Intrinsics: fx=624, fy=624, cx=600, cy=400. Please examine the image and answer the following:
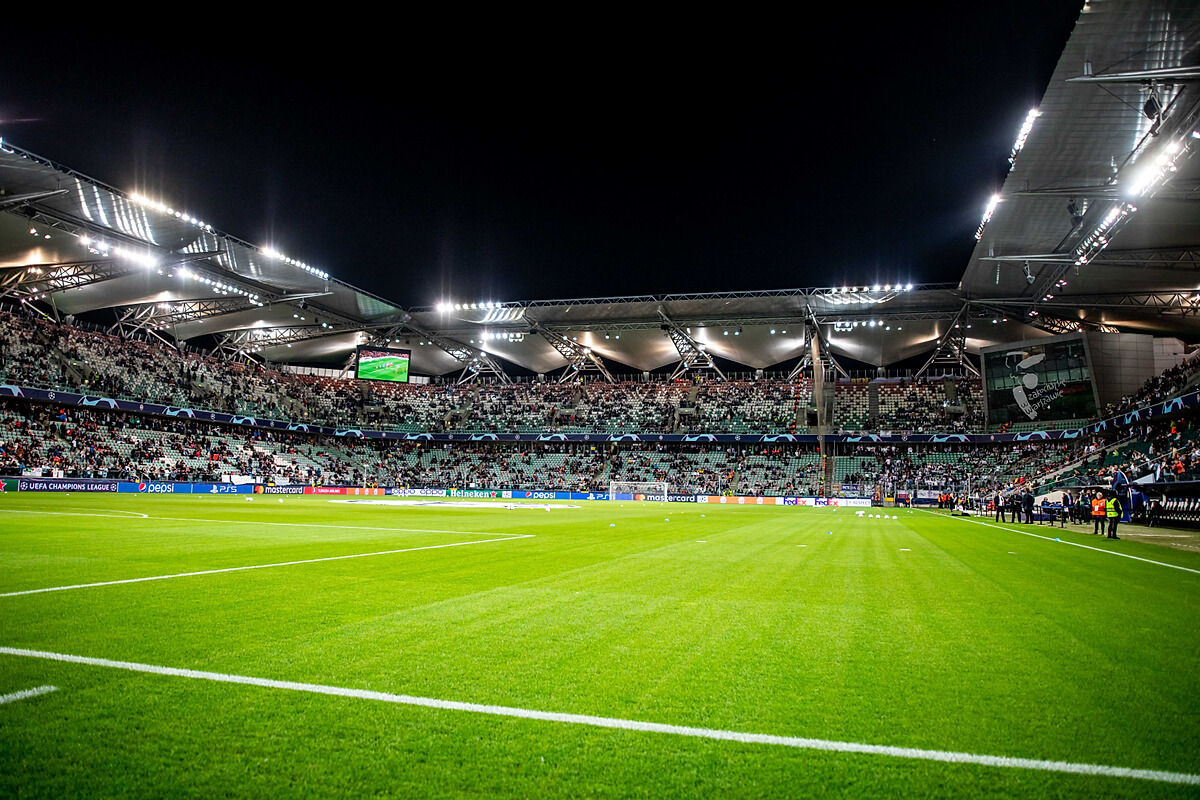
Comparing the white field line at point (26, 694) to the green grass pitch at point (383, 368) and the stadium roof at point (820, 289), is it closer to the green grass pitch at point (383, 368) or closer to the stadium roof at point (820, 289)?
the stadium roof at point (820, 289)

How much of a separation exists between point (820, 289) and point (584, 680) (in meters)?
42.3

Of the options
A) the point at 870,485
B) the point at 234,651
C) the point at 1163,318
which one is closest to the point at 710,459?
the point at 870,485


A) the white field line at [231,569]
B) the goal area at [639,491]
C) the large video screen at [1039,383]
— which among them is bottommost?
the goal area at [639,491]

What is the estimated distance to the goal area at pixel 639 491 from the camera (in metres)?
51.6

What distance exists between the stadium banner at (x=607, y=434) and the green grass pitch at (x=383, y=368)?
11673 millimetres

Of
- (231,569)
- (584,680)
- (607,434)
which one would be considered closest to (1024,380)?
(607,434)

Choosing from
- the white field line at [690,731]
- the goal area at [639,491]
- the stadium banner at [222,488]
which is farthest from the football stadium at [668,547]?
the goal area at [639,491]

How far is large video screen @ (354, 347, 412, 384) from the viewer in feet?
175

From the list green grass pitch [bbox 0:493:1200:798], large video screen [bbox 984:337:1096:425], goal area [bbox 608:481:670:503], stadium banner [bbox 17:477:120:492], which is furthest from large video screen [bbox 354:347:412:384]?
large video screen [bbox 984:337:1096:425]

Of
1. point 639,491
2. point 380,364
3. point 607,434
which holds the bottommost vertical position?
point 639,491

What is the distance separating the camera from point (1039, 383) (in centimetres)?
4622

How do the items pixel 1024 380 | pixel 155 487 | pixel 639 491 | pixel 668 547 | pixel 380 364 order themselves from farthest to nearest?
pixel 380 364 → pixel 639 491 → pixel 1024 380 → pixel 155 487 → pixel 668 547

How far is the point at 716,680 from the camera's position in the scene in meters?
3.46

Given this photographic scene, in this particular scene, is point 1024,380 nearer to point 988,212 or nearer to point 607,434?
point 988,212
